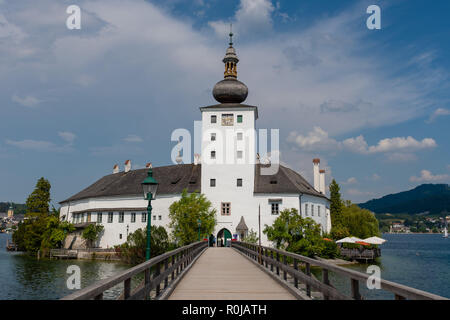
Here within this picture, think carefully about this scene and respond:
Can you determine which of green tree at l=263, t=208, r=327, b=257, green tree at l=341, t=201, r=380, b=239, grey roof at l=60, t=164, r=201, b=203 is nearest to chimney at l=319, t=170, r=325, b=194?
green tree at l=341, t=201, r=380, b=239

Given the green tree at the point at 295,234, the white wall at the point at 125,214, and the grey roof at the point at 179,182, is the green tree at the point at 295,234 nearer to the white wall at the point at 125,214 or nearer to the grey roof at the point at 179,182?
the grey roof at the point at 179,182

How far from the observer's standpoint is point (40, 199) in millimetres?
61469

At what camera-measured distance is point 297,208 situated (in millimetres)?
47219

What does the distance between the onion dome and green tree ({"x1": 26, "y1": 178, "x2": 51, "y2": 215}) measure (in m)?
31.5

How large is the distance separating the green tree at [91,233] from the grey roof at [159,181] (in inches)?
184

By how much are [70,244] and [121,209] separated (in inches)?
389

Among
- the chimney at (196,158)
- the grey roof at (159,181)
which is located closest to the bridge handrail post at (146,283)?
the grey roof at (159,181)

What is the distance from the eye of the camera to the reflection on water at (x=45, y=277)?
27.9 m

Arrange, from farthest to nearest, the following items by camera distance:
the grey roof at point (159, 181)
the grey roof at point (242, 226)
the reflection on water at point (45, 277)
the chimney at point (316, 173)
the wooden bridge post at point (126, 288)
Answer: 1. the chimney at point (316, 173)
2. the grey roof at point (159, 181)
3. the grey roof at point (242, 226)
4. the reflection on water at point (45, 277)
5. the wooden bridge post at point (126, 288)

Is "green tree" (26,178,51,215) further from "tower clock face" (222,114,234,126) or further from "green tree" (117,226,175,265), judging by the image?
"tower clock face" (222,114,234,126)

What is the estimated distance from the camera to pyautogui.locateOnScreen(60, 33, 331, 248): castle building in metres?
47.9

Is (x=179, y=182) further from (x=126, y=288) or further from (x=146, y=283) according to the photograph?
(x=126, y=288)

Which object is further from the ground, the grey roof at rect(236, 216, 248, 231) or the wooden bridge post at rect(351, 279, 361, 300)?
the wooden bridge post at rect(351, 279, 361, 300)
